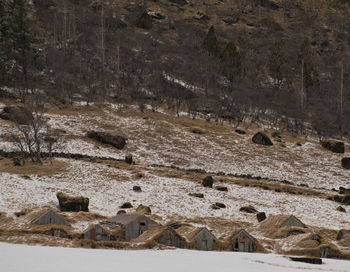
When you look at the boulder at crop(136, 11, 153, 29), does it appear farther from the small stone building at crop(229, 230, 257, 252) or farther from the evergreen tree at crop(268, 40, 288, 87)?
the small stone building at crop(229, 230, 257, 252)

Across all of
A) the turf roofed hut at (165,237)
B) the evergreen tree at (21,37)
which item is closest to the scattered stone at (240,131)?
the evergreen tree at (21,37)

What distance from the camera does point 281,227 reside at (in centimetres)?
3400

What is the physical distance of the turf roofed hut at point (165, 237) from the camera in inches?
1042

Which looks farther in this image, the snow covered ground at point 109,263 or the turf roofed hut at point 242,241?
the turf roofed hut at point 242,241

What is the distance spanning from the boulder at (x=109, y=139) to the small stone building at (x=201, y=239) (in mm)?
34954

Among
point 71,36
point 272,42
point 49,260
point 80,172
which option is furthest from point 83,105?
point 272,42

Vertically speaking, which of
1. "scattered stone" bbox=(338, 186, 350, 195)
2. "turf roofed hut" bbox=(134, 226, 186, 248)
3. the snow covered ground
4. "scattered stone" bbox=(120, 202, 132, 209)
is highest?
the snow covered ground

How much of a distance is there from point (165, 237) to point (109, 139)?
121 feet

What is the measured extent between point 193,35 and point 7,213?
10717cm

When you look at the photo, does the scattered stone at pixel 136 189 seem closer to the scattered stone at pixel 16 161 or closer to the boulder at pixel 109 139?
the scattered stone at pixel 16 161

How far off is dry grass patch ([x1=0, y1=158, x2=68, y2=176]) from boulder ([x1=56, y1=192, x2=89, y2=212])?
9.62m

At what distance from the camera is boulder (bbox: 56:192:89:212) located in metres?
37.6

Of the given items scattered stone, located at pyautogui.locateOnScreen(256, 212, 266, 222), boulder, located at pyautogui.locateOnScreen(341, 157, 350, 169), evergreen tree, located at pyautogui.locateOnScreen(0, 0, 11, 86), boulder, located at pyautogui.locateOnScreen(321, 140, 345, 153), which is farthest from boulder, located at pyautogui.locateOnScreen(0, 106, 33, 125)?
boulder, located at pyautogui.locateOnScreen(321, 140, 345, 153)

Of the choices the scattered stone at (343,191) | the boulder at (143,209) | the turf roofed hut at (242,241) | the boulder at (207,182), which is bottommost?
the scattered stone at (343,191)
